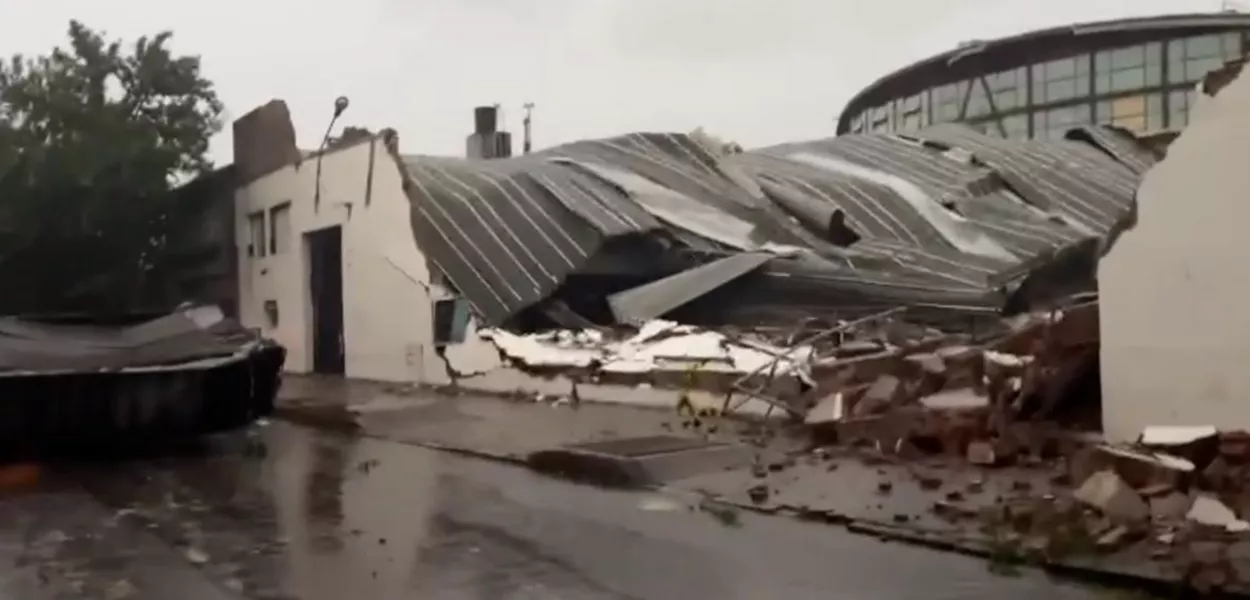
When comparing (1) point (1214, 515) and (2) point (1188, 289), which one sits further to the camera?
(2) point (1188, 289)

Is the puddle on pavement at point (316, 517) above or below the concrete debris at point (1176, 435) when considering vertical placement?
below

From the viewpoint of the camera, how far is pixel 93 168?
25.9 m

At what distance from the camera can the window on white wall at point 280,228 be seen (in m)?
24.7

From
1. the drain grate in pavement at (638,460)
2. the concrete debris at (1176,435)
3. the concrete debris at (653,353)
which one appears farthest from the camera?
the concrete debris at (653,353)

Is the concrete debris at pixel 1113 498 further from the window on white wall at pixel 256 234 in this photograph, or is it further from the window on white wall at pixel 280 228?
the window on white wall at pixel 256 234

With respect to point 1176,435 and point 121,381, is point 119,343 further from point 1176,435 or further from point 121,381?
point 1176,435

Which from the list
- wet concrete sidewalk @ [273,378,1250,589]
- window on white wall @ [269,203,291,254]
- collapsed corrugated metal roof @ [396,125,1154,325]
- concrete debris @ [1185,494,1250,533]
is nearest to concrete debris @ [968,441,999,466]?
wet concrete sidewalk @ [273,378,1250,589]

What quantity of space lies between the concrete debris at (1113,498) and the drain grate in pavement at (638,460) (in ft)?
10.0

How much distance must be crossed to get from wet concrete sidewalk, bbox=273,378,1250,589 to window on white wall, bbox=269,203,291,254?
9.88 meters

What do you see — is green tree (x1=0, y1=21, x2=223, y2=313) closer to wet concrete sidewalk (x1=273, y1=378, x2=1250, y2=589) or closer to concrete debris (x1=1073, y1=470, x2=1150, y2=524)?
wet concrete sidewalk (x1=273, y1=378, x2=1250, y2=589)

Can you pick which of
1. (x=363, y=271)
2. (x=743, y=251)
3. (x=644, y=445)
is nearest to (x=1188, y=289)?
(x=644, y=445)

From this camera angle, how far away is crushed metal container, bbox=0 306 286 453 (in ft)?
38.3

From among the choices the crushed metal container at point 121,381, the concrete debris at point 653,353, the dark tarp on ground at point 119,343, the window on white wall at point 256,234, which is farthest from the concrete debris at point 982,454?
the window on white wall at point 256,234

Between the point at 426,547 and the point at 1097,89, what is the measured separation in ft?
174
